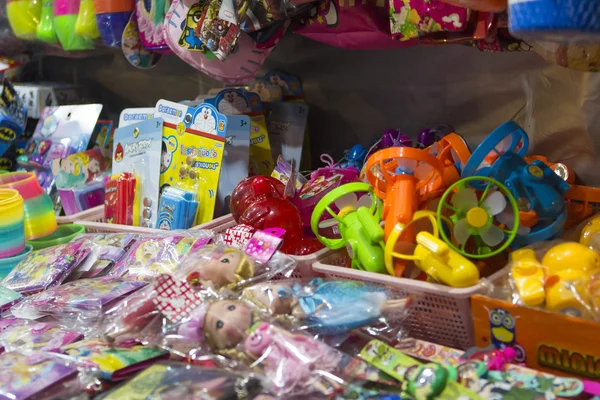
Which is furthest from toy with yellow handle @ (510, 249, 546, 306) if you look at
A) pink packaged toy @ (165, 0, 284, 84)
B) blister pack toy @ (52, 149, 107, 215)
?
blister pack toy @ (52, 149, 107, 215)

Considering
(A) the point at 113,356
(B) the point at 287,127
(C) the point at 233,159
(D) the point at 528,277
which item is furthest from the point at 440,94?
(A) the point at 113,356

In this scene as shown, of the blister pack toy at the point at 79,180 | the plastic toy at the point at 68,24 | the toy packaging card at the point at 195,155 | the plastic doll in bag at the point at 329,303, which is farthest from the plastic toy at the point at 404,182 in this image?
the plastic toy at the point at 68,24

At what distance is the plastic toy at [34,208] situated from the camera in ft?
5.02

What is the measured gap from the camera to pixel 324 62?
178 centimetres

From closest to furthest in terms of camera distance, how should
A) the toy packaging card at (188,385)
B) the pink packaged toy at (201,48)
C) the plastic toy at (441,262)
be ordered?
the toy packaging card at (188,385) → the plastic toy at (441,262) → the pink packaged toy at (201,48)

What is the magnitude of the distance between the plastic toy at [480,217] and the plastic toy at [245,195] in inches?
16.0

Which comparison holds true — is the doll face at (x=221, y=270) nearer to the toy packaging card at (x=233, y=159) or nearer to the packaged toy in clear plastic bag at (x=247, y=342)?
the packaged toy in clear plastic bag at (x=247, y=342)

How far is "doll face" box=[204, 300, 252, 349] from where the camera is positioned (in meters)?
0.92

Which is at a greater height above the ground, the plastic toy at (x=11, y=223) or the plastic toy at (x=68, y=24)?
the plastic toy at (x=68, y=24)

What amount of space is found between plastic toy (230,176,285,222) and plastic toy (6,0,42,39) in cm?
105

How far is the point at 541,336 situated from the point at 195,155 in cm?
90

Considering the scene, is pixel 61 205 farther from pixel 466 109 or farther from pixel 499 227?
pixel 499 227

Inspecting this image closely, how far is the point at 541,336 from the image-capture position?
901 millimetres

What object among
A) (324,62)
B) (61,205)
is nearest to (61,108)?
(61,205)
